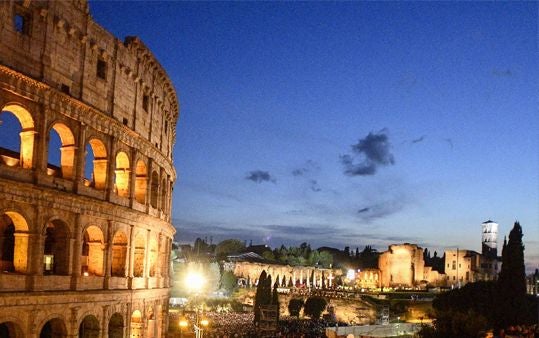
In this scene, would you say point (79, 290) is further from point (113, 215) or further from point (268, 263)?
point (268, 263)

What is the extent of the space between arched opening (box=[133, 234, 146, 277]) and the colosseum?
5 cm

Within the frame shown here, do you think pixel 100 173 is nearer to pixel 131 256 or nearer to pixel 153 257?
pixel 131 256

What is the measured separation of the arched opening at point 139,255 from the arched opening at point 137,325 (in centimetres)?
180

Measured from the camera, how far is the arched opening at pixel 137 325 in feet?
90.0

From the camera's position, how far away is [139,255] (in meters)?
28.1

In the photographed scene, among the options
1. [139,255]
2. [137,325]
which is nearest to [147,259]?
[139,255]

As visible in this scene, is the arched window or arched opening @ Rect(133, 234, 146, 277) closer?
arched opening @ Rect(133, 234, 146, 277)

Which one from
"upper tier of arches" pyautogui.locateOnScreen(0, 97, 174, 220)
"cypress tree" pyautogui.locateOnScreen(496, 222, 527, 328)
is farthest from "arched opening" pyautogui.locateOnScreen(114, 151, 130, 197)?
"cypress tree" pyautogui.locateOnScreen(496, 222, 527, 328)

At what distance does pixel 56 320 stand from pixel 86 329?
8.14ft

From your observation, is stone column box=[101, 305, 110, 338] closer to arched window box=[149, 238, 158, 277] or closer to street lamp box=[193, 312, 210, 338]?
street lamp box=[193, 312, 210, 338]

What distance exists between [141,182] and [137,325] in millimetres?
6417

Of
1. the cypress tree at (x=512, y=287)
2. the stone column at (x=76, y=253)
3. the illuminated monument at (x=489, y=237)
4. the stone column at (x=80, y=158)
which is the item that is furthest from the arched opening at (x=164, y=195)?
the illuminated monument at (x=489, y=237)

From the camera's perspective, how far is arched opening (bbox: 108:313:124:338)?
25.3 m

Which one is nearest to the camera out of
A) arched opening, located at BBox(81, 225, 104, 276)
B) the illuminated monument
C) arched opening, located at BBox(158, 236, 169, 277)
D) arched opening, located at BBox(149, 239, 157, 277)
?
arched opening, located at BBox(81, 225, 104, 276)
